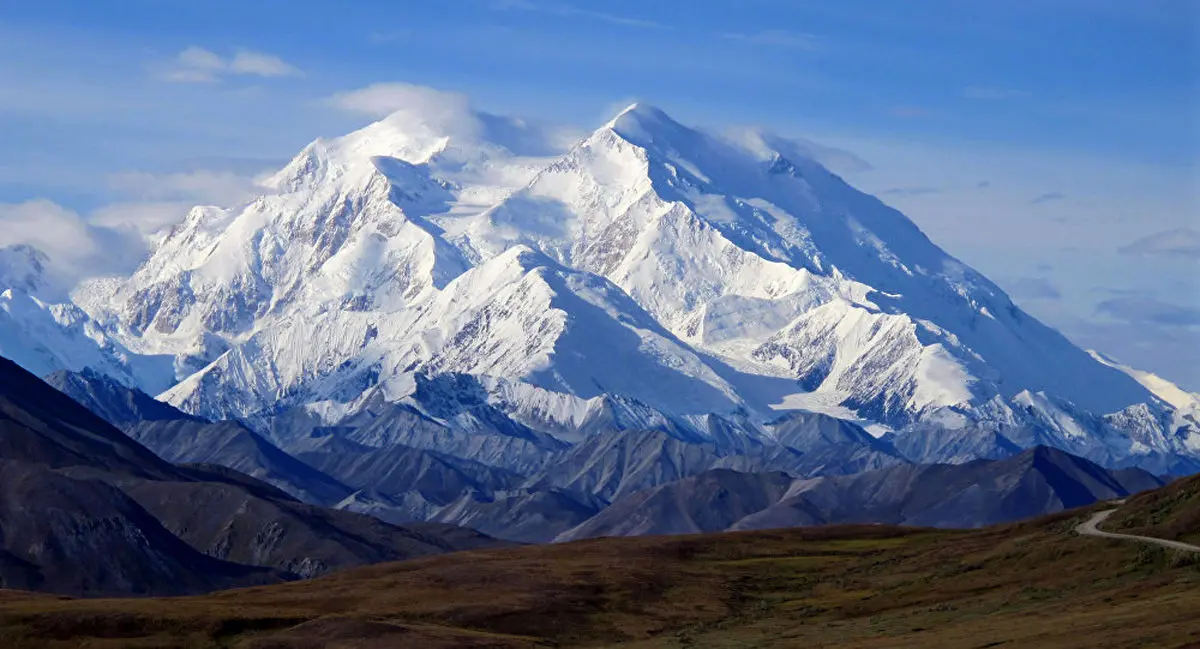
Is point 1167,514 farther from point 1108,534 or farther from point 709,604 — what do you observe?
point 709,604

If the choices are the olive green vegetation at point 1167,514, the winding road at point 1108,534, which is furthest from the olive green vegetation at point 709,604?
the olive green vegetation at point 1167,514

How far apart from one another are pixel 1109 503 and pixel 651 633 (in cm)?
4855

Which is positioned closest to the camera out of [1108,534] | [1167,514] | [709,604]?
[1167,514]

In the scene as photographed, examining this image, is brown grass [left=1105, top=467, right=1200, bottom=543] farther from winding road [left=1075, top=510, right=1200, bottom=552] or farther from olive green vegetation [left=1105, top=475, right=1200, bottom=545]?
winding road [left=1075, top=510, right=1200, bottom=552]

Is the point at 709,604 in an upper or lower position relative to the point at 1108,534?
lower

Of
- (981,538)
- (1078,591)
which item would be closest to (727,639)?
(1078,591)

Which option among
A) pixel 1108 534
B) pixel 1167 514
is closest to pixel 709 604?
pixel 1108 534

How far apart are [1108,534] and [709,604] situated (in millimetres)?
29577

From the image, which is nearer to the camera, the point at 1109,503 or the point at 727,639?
the point at 727,639

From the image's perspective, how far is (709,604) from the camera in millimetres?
155500

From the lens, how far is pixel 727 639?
131250 millimetres

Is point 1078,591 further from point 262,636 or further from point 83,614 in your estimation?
point 83,614

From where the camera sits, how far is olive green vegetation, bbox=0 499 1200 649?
11588cm

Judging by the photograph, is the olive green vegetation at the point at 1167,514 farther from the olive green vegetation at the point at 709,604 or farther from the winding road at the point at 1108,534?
the olive green vegetation at the point at 709,604
